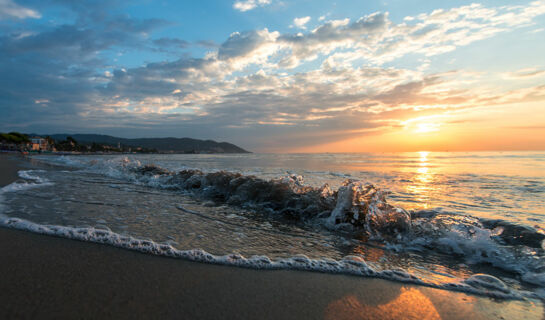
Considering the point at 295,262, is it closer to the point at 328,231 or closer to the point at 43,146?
the point at 328,231

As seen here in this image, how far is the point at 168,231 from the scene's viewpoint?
401 centimetres

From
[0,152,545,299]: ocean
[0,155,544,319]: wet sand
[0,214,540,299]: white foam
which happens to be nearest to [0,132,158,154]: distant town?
[0,152,545,299]: ocean

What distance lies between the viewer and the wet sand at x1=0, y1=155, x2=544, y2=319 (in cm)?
195

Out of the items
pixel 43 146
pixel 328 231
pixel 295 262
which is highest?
pixel 43 146

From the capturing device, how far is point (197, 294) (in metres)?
2.21

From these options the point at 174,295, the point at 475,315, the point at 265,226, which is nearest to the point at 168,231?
the point at 265,226

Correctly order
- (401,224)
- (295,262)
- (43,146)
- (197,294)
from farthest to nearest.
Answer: (43,146) < (401,224) < (295,262) < (197,294)

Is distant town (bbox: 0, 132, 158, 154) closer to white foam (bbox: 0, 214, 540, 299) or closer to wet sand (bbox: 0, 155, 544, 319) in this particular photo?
white foam (bbox: 0, 214, 540, 299)

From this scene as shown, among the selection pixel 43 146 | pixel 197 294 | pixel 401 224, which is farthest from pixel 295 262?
pixel 43 146

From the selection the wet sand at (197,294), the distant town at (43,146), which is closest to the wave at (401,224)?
the wet sand at (197,294)

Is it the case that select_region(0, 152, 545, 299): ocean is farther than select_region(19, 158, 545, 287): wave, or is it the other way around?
select_region(19, 158, 545, 287): wave

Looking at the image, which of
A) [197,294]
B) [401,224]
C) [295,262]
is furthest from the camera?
[401,224]

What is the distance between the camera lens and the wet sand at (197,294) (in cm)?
195

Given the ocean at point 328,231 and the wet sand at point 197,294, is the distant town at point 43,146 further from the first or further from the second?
the wet sand at point 197,294
